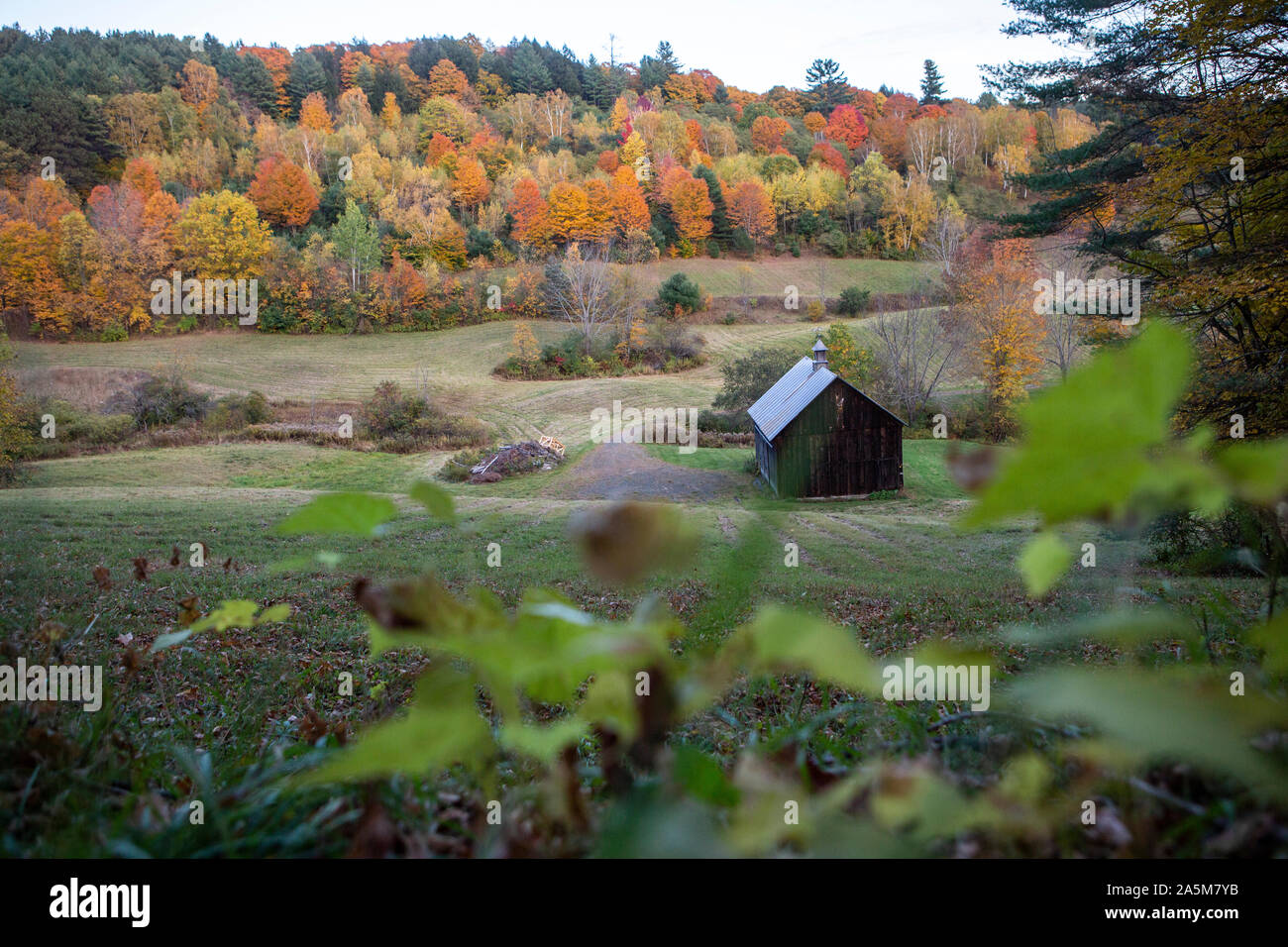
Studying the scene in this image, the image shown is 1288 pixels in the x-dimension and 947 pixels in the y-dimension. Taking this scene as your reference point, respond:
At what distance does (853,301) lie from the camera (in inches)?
1422

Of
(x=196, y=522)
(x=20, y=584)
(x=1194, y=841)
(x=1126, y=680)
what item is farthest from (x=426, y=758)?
(x=196, y=522)

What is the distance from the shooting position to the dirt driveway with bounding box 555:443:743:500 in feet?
59.5

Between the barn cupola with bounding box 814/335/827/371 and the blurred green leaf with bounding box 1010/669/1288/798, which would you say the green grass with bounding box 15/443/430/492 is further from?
the blurred green leaf with bounding box 1010/669/1288/798

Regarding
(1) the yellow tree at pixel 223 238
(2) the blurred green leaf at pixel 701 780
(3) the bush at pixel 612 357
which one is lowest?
(2) the blurred green leaf at pixel 701 780

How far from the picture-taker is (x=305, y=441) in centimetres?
2217

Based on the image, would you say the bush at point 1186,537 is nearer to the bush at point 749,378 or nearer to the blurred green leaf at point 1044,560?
the blurred green leaf at point 1044,560

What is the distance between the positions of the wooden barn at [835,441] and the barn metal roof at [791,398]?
0.12 feet

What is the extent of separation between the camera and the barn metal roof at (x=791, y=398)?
60.2ft

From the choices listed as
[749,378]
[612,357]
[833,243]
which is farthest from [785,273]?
[749,378]

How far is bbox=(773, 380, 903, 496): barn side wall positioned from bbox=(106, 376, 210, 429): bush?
19498 millimetres

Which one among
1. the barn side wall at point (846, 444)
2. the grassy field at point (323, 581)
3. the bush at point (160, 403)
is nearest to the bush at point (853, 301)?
the grassy field at point (323, 581)

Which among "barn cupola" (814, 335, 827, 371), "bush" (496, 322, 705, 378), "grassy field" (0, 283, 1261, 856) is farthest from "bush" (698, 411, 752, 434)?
"bush" (496, 322, 705, 378)

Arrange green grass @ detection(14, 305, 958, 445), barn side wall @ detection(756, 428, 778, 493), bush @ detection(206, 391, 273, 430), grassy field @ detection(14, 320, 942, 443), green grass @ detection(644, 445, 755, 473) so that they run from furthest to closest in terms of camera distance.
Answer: green grass @ detection(14, 305, 958, 445), grassy field @ detection(14, 320, 942, 443), bush @ detection(206, 391, 273, 430), green grass @ detection(644, 445, 755, 473), barn side wall @ detection(756, 428, 778, 493)
